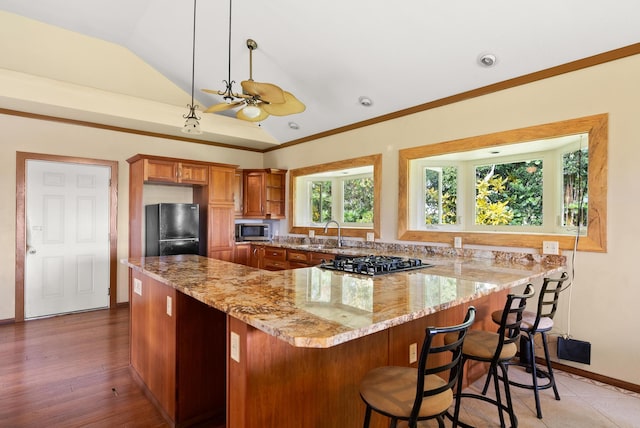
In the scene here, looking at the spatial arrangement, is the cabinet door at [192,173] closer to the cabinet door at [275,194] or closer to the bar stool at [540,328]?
the cabinet door at [275,194]

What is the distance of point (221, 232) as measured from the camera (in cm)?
529

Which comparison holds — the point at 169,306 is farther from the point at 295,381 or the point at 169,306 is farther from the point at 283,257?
the point at 283,257

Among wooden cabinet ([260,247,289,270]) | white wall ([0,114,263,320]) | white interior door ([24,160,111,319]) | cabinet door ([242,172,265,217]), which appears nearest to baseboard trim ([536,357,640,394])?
wooden cabinet ([260,247,289,270])

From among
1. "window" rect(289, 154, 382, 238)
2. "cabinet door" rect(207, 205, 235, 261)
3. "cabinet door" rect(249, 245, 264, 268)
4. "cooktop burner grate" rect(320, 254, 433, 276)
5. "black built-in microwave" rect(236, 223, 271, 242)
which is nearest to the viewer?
"cooktop burner grate" rect(320, 254, 433, 276)

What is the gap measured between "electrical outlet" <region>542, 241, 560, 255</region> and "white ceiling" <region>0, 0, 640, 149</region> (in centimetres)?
153

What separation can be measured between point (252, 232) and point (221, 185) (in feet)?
3.37

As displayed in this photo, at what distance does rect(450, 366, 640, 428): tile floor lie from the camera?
2.12 metres

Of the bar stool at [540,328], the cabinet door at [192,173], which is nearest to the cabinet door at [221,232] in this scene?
the cabinet door at [192,173]

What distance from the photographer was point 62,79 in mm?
4066

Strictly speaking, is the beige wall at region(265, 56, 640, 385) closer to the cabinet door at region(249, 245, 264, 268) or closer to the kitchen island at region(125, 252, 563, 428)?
the kitchen island at region(125, 252, 563, 428)

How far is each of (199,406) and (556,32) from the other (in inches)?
146

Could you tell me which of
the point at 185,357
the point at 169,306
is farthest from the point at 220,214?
the point at 185,357

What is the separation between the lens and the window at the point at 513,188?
274 centimetres

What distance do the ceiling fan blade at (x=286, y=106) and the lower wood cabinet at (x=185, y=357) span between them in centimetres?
156
